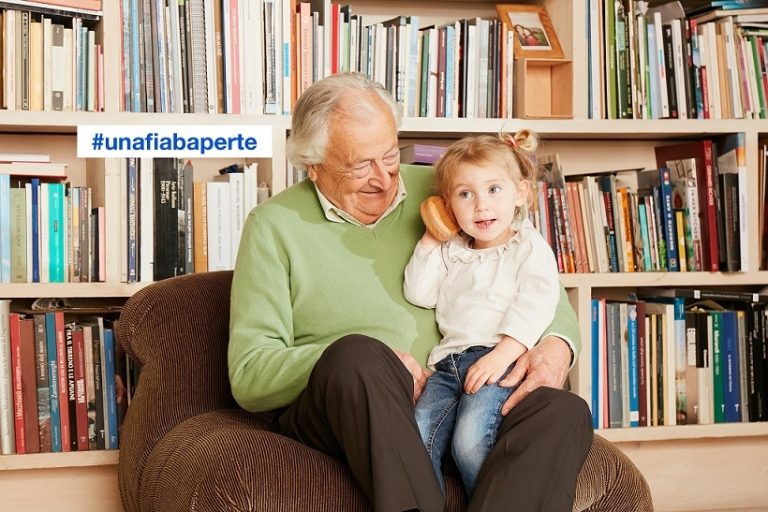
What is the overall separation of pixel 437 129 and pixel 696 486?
132cm

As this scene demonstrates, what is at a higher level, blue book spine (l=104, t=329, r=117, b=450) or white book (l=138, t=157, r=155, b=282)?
white book (l=138, t=157, r=155, b=282)

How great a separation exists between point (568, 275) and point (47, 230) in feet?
4.45

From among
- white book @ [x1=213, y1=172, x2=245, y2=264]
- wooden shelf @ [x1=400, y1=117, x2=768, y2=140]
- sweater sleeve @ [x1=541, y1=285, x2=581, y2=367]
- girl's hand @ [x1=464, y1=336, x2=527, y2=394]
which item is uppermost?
wooden shelf @ [x1=400, y1=117, x2=768, y2=140]

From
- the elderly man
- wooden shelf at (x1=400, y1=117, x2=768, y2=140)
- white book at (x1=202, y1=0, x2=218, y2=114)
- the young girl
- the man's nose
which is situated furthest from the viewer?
wooden shelf at (x1=400, y1=117, x2=768, y2=140)

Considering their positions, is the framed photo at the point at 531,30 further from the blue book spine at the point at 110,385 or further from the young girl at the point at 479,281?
the blue book spine at the point at 110,385

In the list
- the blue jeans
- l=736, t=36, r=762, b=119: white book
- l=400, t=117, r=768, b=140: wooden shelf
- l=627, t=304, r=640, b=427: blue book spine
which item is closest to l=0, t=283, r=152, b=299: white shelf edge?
l=400, t=117, r=768, b=140: wooden shelf

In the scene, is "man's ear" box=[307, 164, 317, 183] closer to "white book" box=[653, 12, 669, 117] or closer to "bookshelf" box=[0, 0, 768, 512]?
"bookshelf" box=[0, 0, 768, 512]

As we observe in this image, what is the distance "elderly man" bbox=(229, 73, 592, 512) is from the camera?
1.44 metres

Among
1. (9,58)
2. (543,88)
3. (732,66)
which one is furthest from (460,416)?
(732,66)

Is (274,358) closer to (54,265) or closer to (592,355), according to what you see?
(54,265)

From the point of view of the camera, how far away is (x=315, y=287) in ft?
6.20

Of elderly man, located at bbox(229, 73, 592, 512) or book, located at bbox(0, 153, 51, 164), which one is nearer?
elderly man, located at bbox(229, 73, 592, 512)

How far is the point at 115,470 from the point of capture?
8.19 ft

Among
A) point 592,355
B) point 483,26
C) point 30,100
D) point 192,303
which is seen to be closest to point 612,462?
point 192,303
